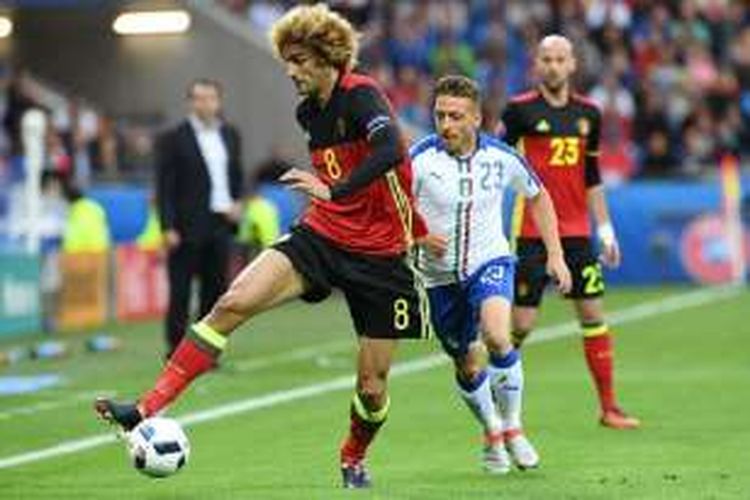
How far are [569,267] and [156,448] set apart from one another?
4.46 meters

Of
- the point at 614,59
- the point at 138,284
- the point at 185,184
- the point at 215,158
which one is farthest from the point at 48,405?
the point at 614,59

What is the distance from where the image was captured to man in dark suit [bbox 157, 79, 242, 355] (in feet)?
62.6

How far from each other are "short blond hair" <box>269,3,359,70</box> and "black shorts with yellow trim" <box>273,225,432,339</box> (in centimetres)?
85

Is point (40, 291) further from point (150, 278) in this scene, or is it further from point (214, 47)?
point (214, 47)

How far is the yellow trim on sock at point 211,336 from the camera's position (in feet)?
36.0

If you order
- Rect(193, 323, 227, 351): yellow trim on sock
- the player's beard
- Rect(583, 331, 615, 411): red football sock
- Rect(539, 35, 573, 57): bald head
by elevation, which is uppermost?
Rect(539, 35, 573, 57): bald head

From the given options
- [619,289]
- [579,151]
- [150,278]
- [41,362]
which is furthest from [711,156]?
[579,151]

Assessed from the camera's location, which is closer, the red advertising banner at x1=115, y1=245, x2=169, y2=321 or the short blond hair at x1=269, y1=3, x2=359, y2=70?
the short blond hair at x1=269, y1=3, x2=359, y2=70

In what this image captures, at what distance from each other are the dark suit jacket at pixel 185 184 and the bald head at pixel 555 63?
5050mm

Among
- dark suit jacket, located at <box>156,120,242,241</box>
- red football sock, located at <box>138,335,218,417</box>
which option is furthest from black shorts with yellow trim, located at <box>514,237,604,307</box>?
dark suit jacket, located at <box>156,120,242,241</box>

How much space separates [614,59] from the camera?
35531mm

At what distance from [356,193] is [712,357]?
30.3ft

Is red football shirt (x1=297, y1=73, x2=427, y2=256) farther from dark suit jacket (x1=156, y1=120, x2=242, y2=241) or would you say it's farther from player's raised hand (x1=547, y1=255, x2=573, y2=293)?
dark suit jacket (x1=156, y1=120, x2=242, y2=241)

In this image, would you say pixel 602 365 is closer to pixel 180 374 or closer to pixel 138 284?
pixel 180 374
